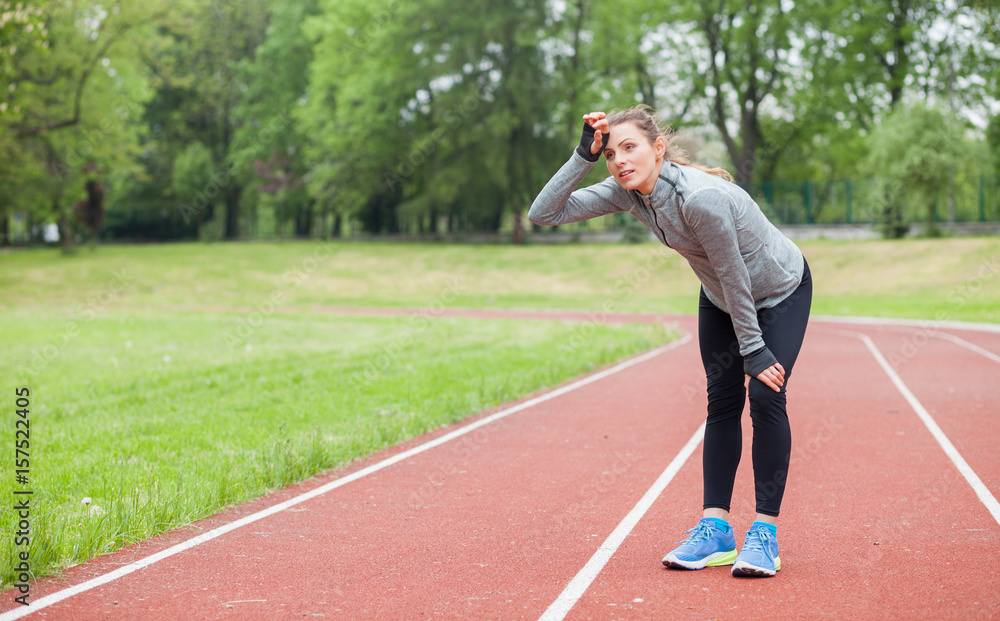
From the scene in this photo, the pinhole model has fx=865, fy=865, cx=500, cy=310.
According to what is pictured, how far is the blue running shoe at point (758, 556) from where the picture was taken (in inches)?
156

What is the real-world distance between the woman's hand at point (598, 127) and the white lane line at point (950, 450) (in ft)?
10.4

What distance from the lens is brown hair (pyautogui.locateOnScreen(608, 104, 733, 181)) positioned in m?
3.86

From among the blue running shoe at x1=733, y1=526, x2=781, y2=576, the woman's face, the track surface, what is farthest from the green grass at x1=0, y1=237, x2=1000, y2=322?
the woman's face

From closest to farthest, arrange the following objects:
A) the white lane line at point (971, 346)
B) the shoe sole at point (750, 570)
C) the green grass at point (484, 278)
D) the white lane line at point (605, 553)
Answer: the white lane line at point (605, 553), the shoe sole at point (750, 570), the white lane line at point (971, 346), the green grass at point (484, 278)

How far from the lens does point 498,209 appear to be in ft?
150

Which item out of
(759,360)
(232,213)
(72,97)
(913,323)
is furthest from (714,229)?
(232,213)

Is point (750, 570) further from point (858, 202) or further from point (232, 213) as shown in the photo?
point (232, 213)

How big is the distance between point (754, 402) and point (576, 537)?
1.34 m

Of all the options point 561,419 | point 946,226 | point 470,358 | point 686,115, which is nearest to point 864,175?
point 946,226

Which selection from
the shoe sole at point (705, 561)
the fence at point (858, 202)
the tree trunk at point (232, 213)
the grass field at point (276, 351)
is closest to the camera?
the shoe sole at point (705, 561)

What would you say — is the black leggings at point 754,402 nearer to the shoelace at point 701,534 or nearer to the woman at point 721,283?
the woman at point 721,283

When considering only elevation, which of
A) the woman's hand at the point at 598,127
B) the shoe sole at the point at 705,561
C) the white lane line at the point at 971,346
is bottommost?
the white lane line at the point at 971,346

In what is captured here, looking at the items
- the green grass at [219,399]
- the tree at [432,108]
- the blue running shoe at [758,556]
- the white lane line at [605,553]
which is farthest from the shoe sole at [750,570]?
the tree at [432,108]

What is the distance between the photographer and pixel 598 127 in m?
3.80
